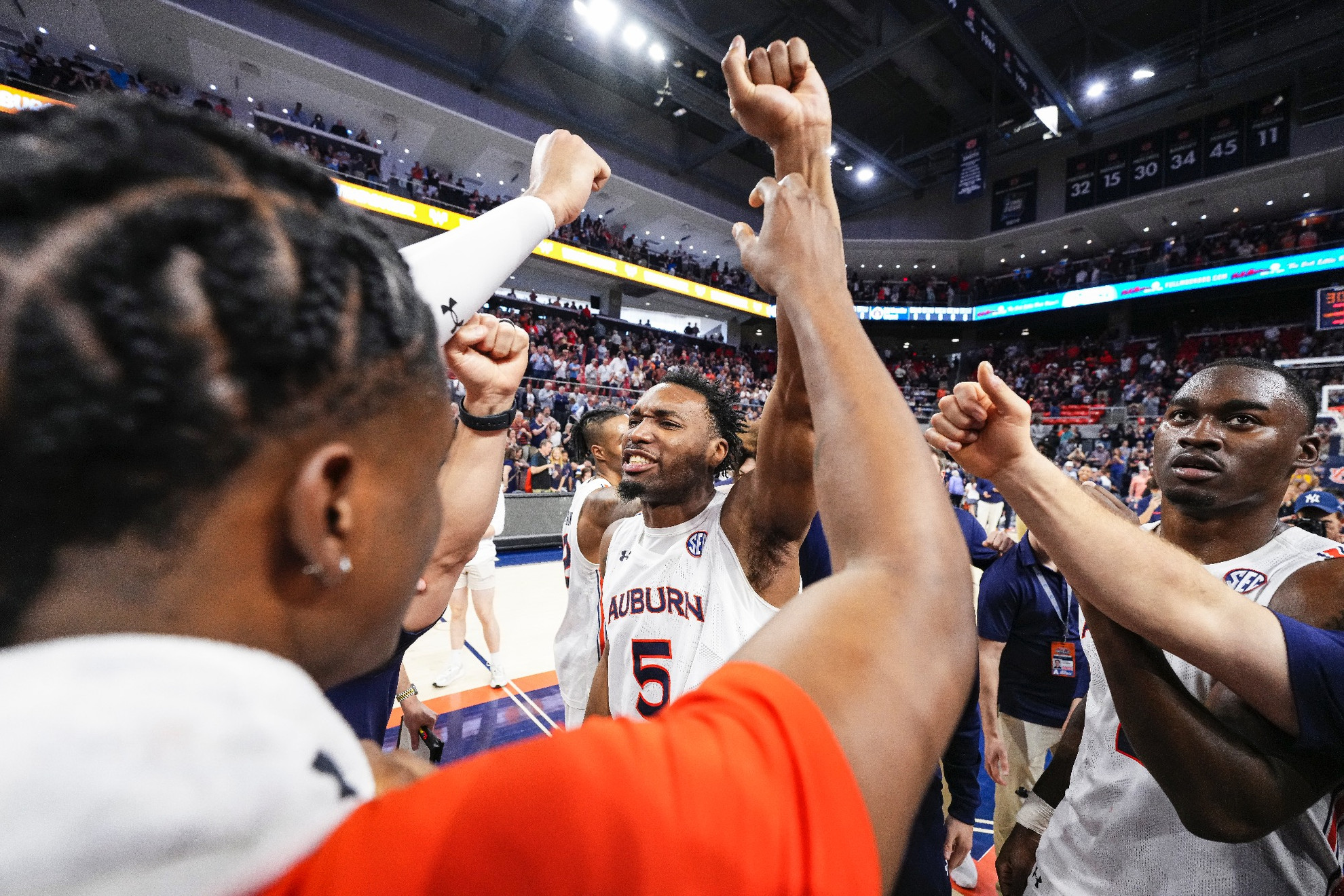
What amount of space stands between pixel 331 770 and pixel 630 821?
0.80ft

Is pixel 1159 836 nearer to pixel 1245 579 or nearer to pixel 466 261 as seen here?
pixel 1245 579

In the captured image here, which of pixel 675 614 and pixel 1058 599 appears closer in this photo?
pixel 675 614

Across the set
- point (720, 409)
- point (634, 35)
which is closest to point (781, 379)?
point (720, 409)

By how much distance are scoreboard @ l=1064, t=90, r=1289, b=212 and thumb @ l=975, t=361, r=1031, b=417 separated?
2216cm

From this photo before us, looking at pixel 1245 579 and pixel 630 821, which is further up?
pixel 630 821

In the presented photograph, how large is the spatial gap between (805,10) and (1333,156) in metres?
14.5

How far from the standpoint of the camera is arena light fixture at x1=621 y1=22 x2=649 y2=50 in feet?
43.1

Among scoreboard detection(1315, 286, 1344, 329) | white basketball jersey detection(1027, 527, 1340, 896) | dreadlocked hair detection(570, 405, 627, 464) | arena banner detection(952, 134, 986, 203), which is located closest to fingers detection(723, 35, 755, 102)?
white basketball jersey detection(1027, 527, 1340, 896)

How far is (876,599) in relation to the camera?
0.56 meters

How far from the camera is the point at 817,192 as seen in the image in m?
1.05

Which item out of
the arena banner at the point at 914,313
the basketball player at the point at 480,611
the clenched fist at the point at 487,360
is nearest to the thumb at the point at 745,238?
the clenched fist at the point at 487,360

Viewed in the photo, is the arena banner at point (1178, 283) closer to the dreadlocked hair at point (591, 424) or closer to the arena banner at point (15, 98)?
the dreadlocked hair at point (591, 424)

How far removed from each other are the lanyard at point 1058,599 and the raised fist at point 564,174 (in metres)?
2.80

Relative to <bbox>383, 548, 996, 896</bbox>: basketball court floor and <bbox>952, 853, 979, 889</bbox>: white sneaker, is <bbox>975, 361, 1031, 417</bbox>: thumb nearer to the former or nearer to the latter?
<bbox>383, 548, 996, 896</bbox>: basketball court floor
